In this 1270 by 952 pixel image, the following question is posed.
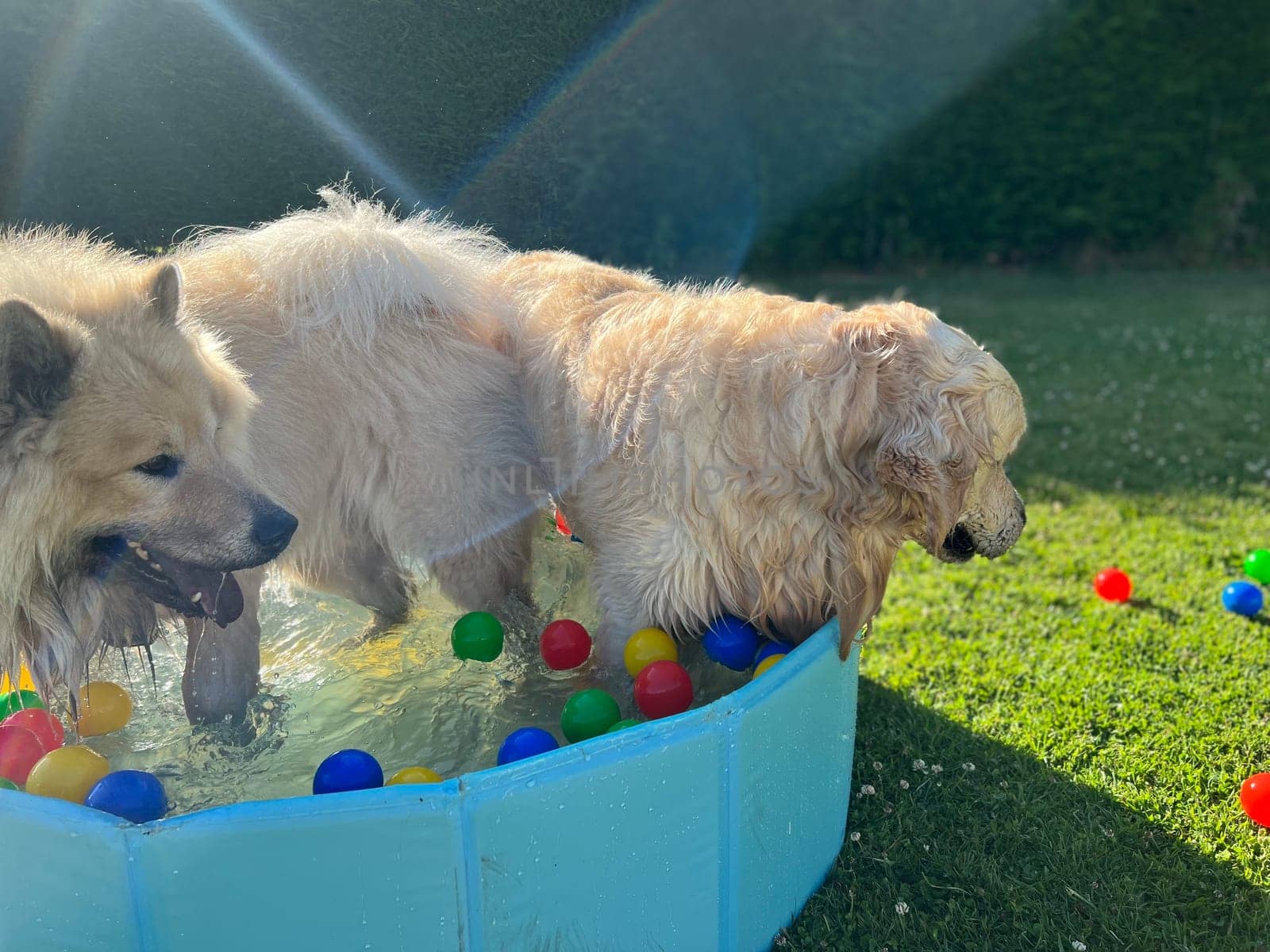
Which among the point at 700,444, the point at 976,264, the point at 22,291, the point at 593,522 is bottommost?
the point at 976,264

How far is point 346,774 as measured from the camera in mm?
2520

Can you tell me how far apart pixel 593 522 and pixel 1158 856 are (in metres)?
1.83

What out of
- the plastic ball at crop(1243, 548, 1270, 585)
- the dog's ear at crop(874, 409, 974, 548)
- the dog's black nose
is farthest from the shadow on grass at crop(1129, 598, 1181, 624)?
the dog's black nose

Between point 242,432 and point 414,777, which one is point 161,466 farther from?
point 414,777

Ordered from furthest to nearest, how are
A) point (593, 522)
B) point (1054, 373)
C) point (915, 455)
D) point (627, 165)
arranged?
point (627, 165), point (1054, 373), point (593, 522), point (915, 455)

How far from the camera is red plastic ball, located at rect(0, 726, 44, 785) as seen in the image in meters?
2.65

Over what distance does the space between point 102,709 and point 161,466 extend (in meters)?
1.20

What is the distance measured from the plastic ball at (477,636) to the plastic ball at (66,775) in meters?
1.08

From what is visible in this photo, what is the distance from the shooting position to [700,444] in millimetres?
2863

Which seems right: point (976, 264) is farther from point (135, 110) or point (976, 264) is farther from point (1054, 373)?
point (135, 110)

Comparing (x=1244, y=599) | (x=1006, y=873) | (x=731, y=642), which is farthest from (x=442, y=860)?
(x=1244, y=599)

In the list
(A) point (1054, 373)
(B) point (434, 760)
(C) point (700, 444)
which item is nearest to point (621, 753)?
(C) point (700, 444)

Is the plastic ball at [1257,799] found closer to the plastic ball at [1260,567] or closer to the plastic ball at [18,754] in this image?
the plastic ball at [1260,567]

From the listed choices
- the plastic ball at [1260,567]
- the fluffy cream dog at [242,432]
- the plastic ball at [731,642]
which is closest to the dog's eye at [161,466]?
the fluffy cream dog at [242,432]
